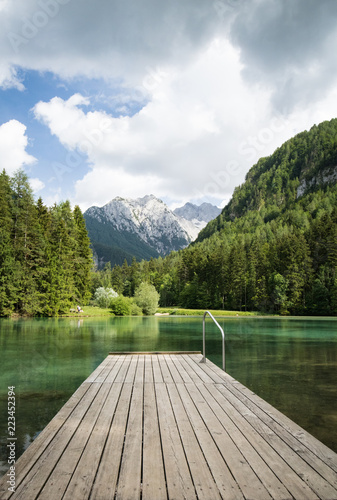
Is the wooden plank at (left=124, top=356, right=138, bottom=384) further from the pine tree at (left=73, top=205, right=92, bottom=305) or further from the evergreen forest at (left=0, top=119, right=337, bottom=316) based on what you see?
the pine tree at (left=73, top=205, right=92, bottom=305)

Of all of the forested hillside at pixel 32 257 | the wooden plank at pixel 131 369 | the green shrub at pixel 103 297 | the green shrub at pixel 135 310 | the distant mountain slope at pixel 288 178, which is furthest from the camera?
the distant mountain slope at pixel 288 178

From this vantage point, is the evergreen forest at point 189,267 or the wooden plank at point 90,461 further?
the evergreen forest at point 189,267

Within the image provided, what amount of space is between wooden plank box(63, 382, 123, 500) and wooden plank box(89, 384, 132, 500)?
4 cm

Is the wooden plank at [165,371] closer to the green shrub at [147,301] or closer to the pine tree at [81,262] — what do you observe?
the pine tree at [81,262]

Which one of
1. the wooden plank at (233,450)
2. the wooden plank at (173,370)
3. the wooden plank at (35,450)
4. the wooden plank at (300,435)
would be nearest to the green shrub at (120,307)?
the wooden plank at (173,370)

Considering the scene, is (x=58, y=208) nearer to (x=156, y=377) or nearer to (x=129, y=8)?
(x=129, y=8)

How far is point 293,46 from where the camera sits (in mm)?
18031

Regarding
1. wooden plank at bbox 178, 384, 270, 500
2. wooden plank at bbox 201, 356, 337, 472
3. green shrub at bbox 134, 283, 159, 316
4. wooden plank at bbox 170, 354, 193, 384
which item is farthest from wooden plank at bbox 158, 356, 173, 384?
green shrub at bbox 134, 283, 159, 316

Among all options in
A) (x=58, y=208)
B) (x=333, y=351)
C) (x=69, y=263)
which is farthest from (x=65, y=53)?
(x=58, y=208)

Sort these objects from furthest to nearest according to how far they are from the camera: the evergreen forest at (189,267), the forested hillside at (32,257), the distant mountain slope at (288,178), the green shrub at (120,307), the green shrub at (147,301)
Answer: the distant mountain slope at (288,178)
the green shrub at (147,301)
the green shrub at (120,307)
the evergreen forest at (189,267)
the forested hillside at (32,257)

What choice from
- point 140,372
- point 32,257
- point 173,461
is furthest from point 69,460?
point 32,257

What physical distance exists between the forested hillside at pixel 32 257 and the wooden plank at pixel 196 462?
139 ft

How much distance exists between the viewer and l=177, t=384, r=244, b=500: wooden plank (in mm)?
2498

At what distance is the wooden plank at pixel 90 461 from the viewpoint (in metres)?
2.49
